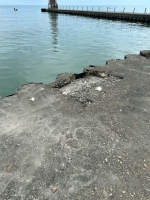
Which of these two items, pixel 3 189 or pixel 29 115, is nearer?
pixel 3 189

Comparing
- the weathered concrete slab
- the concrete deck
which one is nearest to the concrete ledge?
the concrete deck

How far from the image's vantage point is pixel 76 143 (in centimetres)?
468

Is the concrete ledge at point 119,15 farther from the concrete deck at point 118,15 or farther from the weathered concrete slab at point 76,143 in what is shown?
the weathered concrete slab at point 76,143

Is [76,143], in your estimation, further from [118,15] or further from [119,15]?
[118,15]

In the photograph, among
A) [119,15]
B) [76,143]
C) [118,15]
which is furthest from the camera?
[118,15]

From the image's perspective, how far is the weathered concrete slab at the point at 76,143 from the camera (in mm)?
3637

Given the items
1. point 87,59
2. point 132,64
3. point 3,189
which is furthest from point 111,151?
point 87,59

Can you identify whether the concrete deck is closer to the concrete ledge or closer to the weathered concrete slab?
the concrete ledge

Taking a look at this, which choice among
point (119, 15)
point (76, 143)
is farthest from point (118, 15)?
point (76, 143)

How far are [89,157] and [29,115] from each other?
268 cm

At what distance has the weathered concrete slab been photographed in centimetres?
364

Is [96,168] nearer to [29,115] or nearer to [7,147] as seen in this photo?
[7,147]

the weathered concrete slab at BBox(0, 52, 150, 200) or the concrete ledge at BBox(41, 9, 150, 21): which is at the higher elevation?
the concrete ledge at BBox(41, 9, 150, 21)

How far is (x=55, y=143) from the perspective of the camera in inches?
184
